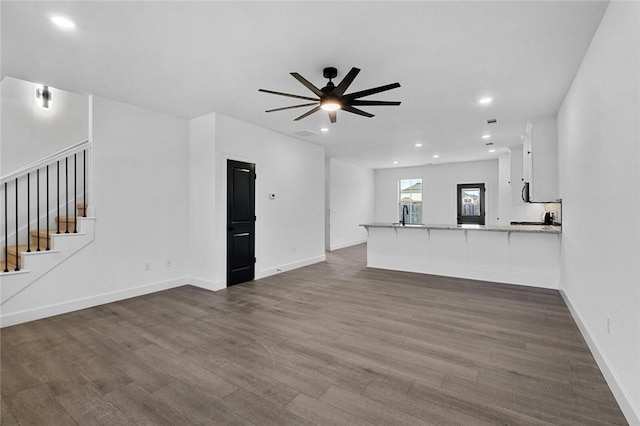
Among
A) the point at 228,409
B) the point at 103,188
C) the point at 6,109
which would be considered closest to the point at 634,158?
the point at 228,409

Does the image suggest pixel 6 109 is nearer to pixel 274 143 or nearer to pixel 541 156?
pixel 274 143

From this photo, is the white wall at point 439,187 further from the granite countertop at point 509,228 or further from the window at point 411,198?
the granite countertop at point 509,228

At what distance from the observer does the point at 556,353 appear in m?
2.68

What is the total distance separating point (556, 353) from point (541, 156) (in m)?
3.43

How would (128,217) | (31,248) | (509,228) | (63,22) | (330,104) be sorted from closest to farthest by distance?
(63,22)
(330,104)
(31,248)
(128,217)
(509,228)

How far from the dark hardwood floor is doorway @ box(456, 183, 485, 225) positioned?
5989 millimetres

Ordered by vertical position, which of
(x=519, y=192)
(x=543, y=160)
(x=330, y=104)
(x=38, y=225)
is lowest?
(x=38, y=225)

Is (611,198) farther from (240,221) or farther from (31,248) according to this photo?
(31,248)

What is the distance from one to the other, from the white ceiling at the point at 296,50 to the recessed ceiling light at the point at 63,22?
1.9 inches

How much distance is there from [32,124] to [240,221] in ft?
10.9

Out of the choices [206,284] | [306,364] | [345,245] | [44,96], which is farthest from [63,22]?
[345,245]

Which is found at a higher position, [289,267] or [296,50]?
[296,50]

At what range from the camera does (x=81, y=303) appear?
390 cm

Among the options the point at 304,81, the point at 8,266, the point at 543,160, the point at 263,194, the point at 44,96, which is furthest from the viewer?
the point at 263,194
